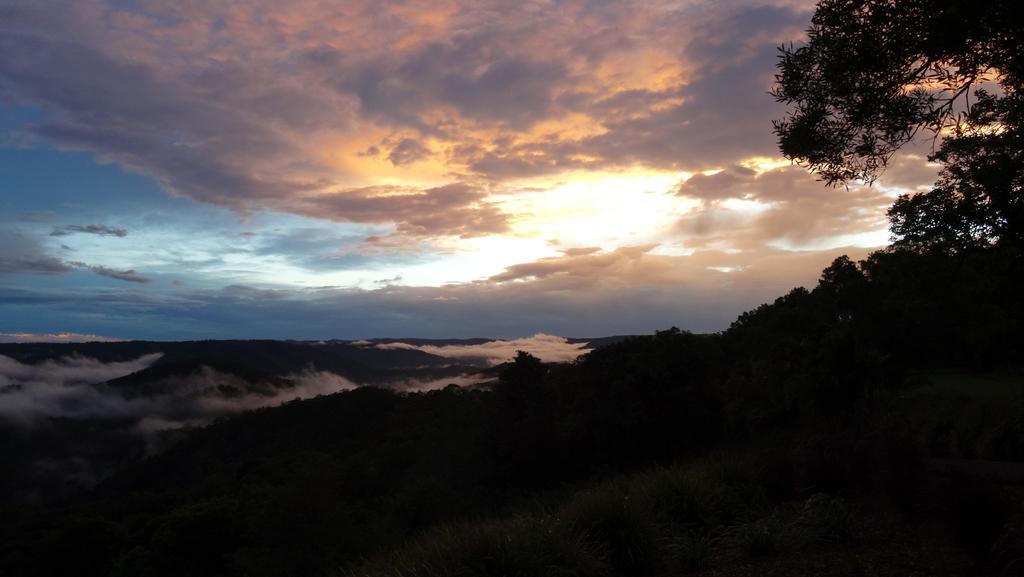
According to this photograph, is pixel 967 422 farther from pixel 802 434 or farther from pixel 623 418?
pixel 623 418

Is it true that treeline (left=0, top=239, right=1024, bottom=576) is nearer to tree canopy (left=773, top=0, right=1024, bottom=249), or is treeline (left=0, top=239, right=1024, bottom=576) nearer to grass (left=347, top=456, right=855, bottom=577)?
tree canopy (left=773, top=0, right=1024, bottom=249)

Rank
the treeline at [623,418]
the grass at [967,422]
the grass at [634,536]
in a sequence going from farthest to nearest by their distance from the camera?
1. the treeline at [623,418]
2. the grass at [967,422]
3. the grass at [634,536]

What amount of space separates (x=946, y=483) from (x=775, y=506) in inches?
80.1

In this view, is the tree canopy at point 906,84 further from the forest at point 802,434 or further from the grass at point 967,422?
the grass at point 967,422

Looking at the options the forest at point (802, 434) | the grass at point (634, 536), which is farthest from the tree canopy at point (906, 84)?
the grass at point (634, 536)

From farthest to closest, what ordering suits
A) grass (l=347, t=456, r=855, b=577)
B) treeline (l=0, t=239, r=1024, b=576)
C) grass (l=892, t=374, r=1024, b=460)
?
treeline (l=0, t=239, r=1024, b=576)
grass (l=892, t=374, r=1024, b=460)
grass (l=347, t=456, r=855, b=577)

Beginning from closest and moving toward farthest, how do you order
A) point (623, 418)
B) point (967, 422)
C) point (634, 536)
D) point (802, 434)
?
point (634, 536), point (802, 434), point (967, 422), point (623, 418)

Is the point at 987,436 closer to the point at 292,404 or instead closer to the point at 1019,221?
the point at 1019,221

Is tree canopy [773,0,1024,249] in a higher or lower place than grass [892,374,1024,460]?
higher

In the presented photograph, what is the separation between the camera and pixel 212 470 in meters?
91.2

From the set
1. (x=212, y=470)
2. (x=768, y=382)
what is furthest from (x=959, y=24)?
(x=212, y=470)

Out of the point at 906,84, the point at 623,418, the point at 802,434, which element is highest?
the point at 906,84

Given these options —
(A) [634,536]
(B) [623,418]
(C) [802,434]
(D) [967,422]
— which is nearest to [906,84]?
(A) [634,536]

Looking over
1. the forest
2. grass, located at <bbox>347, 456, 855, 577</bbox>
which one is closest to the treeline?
the forest
